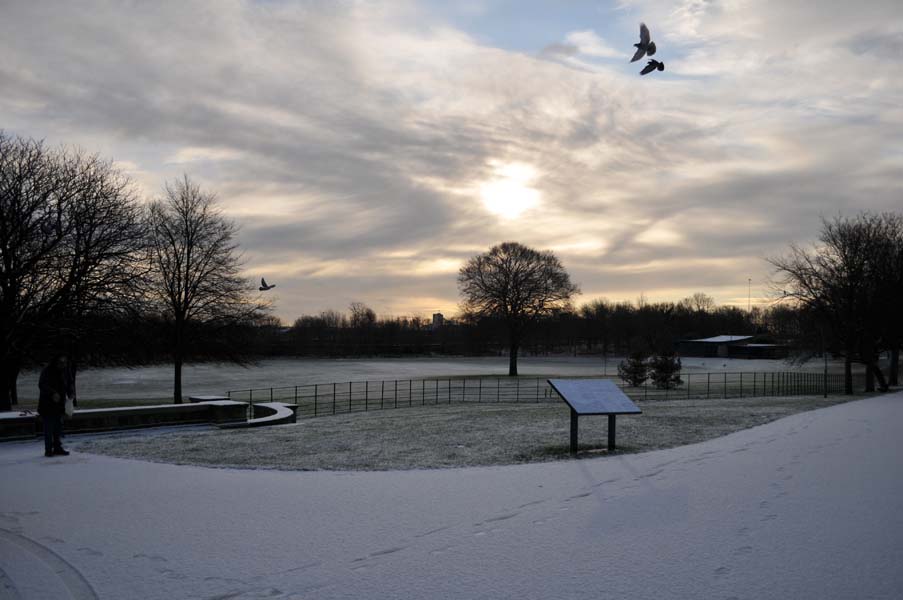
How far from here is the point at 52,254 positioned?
2697cm

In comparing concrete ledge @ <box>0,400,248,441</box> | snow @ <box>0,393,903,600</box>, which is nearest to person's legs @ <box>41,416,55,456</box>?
snow @ <box>0,393,903,600</box>

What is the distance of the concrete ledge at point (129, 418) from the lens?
14.9 meters

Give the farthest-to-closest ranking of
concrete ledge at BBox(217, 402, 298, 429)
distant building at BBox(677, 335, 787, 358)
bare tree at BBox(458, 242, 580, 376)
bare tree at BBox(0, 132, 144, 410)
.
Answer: distant building at BBox(677, 335, 787, 358), bare tree at BBox(458, 242, 580, 376), bare tree at BBox(0, 132, 144, 410), concrete ledge at BBox(217, 402, 298, 429)

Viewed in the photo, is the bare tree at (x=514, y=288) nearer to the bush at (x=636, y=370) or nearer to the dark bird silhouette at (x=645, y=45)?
the bush at (x=636, y=370)

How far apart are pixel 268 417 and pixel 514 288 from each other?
46230mm

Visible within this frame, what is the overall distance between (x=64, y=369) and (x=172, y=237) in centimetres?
2420

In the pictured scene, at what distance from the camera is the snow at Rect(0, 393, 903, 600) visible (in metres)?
5.87

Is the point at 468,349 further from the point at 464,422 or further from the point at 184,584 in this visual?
the point at 184,584

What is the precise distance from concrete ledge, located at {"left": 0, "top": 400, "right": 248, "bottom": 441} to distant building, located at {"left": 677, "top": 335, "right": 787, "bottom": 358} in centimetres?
10414

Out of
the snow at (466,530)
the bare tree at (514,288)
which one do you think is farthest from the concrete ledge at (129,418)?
the bare tree at (514,288)

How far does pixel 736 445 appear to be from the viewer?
13836 mm

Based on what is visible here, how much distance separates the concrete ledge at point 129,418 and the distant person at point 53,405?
248 cm

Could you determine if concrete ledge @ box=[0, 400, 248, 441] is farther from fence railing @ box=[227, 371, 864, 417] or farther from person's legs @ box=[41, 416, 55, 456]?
fence railing @ box=[227, 371, 864, 417]

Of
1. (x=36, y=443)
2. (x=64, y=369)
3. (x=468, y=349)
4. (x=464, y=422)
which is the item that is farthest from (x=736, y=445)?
(x=468, y=349)
